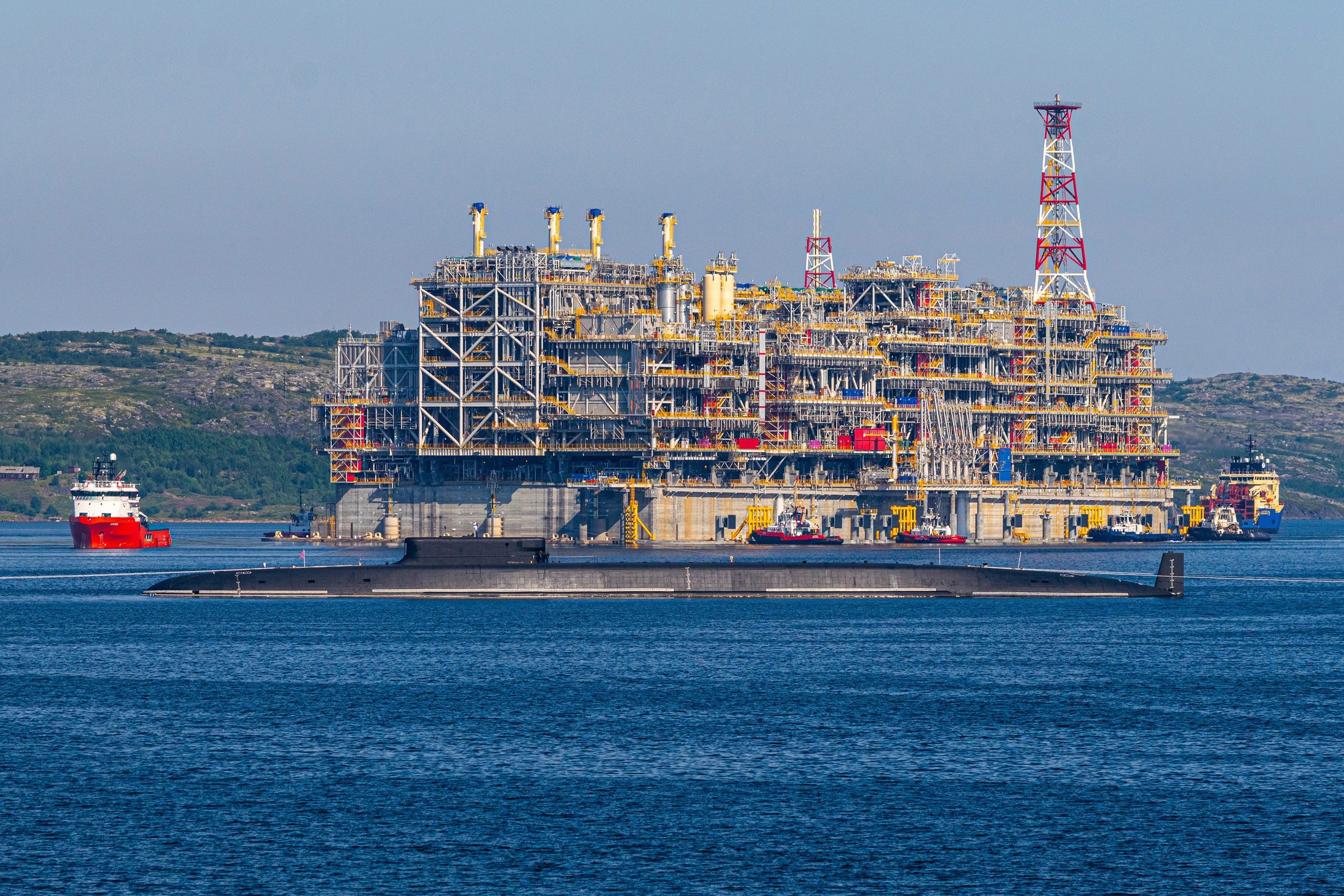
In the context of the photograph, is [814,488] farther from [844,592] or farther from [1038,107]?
[844,592]

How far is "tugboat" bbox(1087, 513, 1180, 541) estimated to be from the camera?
189 m

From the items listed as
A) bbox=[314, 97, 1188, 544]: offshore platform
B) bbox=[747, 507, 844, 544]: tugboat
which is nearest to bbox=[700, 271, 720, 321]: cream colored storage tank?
bbox=[314, 97, 1188, 544]: offshore platform

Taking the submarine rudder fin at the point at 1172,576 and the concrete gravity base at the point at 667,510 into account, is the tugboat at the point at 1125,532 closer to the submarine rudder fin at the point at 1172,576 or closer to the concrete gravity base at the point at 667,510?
the concrete gravity base at the point at 667,510

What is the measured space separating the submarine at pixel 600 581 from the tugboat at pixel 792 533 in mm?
61898

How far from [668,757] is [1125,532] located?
145 metres

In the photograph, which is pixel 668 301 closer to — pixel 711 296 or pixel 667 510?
pixel 711 296

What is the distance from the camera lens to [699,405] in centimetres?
16862

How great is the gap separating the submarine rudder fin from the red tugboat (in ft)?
302

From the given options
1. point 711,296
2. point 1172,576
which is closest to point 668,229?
point 711,296

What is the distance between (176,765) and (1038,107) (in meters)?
146

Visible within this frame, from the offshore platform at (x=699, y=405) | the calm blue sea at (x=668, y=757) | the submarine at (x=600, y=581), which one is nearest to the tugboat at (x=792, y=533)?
the offshore platform at (x=699, y=405)

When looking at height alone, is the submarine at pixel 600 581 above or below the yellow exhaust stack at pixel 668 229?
below

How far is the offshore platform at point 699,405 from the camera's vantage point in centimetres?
16775

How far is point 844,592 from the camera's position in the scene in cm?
10294
